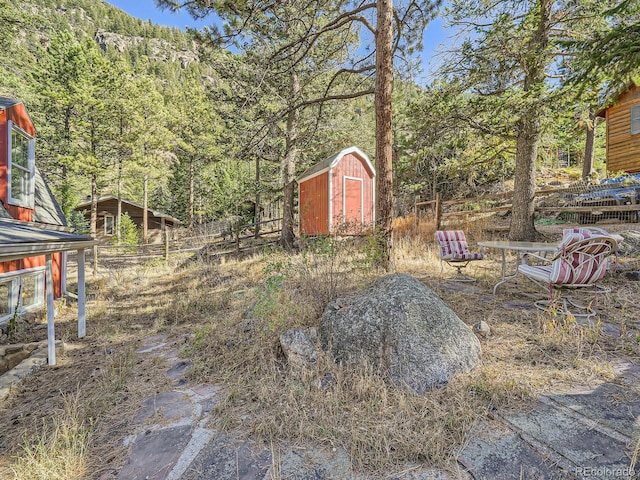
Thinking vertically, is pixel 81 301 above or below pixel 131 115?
below

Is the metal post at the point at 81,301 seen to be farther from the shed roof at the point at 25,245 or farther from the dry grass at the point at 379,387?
the dry grass at the point at 379,387

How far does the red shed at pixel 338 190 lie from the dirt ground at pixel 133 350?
15.7ft

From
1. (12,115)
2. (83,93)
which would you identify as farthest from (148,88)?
(12,115)

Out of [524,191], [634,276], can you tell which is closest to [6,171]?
[634,276]

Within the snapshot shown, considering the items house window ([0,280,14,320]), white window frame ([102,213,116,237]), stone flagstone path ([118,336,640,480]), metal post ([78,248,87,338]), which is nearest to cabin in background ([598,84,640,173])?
stone flagstone path ([118,336,640,480])

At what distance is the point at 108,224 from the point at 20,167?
74.2ft

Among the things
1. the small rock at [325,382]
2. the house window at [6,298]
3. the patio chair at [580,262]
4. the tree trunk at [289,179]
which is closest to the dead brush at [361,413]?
the small rock at [325,382]

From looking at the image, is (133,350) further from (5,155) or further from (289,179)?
(289,179)

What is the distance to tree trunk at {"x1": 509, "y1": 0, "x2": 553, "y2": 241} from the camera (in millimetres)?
6137

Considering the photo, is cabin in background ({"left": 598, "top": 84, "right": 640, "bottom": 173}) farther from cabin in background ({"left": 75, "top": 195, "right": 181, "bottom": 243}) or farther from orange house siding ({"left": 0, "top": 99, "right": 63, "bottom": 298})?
cabin in background ({"left": 75, "top": 195, "right": 181, "bottom": 243})

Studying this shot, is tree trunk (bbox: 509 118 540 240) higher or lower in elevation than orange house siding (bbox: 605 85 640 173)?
lower

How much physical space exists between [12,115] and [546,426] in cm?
976

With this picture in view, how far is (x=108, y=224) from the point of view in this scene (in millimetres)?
25656

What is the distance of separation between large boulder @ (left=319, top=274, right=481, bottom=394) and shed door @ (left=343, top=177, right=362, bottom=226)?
329 inches
